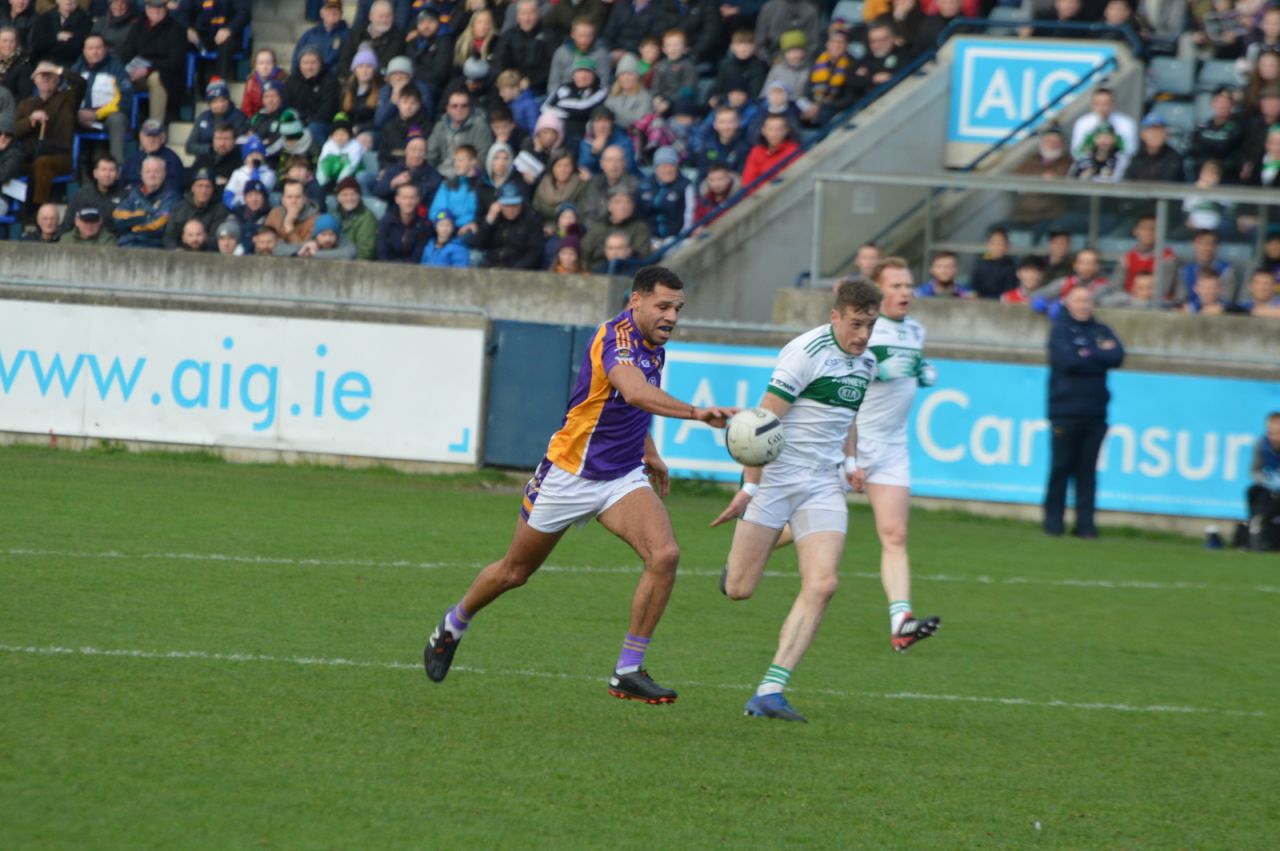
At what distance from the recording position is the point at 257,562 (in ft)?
39.0

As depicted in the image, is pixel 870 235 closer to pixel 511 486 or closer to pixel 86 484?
pixel 511 486

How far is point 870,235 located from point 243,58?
10.2 metres

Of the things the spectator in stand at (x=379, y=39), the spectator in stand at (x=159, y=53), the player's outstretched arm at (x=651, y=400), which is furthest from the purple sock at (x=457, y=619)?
the spectator in stand at (x=159, y=53)

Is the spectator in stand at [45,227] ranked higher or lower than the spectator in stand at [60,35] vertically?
lower

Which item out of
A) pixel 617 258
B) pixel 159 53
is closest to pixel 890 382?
pixel 617 258

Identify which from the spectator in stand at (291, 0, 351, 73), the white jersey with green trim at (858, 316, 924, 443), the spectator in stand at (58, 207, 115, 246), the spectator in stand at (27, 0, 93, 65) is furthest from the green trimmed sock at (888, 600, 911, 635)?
the spectator in stand at (27, 0, 93, 65)

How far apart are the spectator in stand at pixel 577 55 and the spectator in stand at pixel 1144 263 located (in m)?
6.98

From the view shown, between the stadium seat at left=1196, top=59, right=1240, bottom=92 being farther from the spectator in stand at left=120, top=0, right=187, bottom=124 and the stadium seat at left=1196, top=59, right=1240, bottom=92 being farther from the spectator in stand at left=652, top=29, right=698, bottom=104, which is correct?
the spectator in stand at left=120, top=0, right=187, bottom=124

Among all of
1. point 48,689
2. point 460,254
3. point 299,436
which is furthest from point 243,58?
point 48,689

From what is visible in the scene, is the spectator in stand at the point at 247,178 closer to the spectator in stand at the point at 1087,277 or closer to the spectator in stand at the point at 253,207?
the spectator in stand at the point at 253,207

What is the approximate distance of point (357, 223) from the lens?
19.7 meters

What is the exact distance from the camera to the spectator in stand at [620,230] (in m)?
19.0

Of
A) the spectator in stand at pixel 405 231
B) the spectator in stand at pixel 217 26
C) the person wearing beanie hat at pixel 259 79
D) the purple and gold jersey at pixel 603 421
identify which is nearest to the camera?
the purple and gold jersey at pixel 603 421

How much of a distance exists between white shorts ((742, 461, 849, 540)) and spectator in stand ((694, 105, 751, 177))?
1201cm
